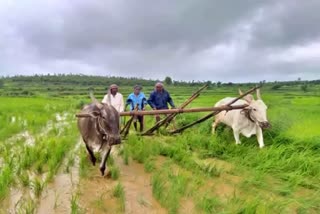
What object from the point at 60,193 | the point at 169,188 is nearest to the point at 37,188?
the point at 60,193

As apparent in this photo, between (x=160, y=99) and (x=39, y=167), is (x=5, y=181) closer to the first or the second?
(x=39, y=167)

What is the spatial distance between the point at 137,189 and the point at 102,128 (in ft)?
3.10

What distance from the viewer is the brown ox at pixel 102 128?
480 cm

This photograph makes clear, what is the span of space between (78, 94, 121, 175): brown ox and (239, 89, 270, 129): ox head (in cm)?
261

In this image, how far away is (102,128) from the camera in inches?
192

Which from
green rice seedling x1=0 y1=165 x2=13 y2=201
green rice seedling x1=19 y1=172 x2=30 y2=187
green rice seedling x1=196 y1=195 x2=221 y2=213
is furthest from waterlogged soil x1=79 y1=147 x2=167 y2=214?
green rice seedling x1=0 y1=165 x2=13 y2=201

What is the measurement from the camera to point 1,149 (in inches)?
259

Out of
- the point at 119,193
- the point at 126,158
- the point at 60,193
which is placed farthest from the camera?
the point at 126,158

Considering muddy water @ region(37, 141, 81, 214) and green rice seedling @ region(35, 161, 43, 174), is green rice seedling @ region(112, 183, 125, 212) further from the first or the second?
green rice seedling @ region(35, 161, 43, 174)

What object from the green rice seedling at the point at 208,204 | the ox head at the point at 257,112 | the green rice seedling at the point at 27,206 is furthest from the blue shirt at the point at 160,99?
the green rice seedling at the point at 27,206

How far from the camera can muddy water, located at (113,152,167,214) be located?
13.1 ft

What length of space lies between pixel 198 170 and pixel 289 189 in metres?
1.29

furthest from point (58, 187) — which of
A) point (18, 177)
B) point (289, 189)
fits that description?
point (289, 189)

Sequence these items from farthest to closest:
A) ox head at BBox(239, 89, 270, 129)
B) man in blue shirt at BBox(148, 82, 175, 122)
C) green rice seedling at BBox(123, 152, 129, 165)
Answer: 1. man in blue shirt at BBox(148, 82, 175, 122)
2. ox head at BBox(239, 89, 270, 129)
3. green rice seedling at BBox(123, 152, 129, 165)
